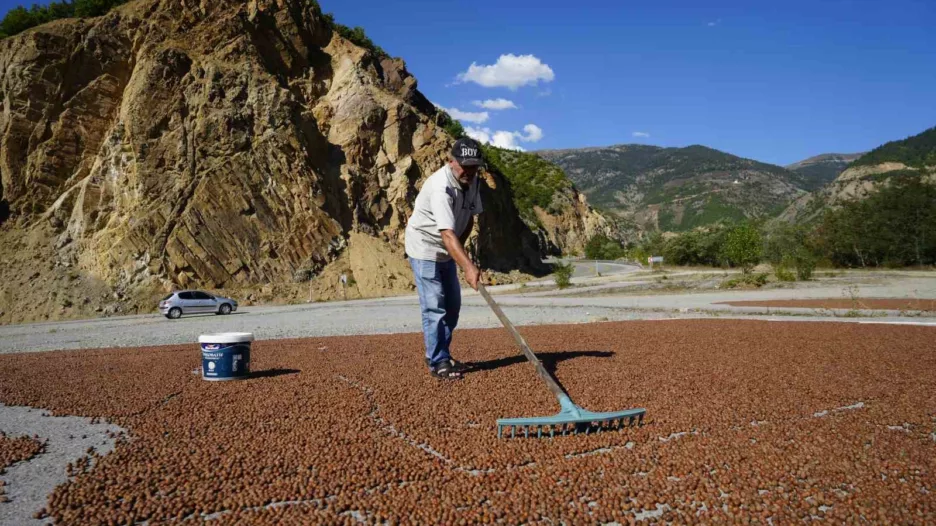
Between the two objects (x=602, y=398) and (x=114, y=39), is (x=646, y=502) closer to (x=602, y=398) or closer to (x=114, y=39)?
(x=602, y=398)

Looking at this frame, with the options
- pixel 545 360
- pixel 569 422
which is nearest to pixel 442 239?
pixel 545 360

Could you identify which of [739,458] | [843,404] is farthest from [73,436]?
[843,404]

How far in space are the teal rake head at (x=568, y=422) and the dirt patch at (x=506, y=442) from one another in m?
0.12

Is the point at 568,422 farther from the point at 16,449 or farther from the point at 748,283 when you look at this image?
the point at 748,283

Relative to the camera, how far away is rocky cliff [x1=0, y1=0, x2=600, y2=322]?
1139 inches

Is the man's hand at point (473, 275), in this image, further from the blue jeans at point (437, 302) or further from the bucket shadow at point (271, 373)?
the bucket shadow at point (271, 373)

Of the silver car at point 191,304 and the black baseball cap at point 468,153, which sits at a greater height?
the black baseball cap at point 468,153

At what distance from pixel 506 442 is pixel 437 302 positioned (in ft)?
7.13

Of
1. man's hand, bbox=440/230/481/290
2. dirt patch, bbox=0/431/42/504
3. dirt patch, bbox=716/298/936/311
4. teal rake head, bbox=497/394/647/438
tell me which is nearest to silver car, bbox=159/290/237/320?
dirt patch, bbox=716/298/936/311

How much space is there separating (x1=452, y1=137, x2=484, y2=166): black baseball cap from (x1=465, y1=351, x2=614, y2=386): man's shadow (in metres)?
2.16

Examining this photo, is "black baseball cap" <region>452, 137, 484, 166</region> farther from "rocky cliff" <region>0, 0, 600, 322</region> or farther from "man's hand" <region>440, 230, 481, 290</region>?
"rocky cliff" <region>0, 0, 600, 322</region>

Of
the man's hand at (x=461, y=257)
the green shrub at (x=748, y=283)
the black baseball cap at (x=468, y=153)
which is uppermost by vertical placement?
the black baseball cap at (x=468, y=153)

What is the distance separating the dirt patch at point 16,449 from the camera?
3404mm

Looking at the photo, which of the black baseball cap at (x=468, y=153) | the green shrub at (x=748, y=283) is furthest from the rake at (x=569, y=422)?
the green shrub at (x=748, y=283)
